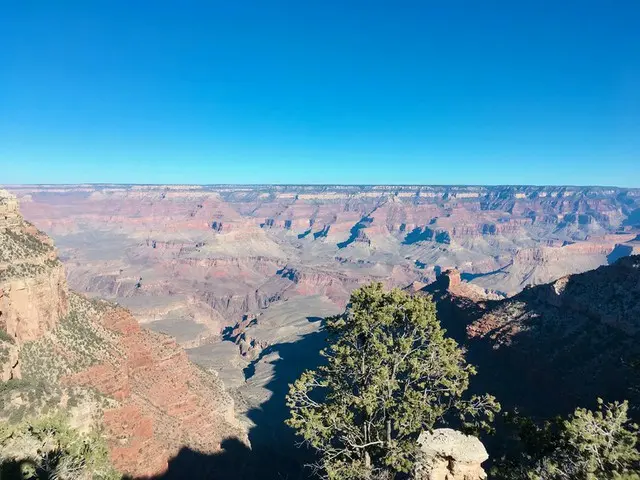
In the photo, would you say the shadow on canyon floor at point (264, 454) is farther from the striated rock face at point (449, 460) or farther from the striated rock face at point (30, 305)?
the striated rock face at point (30, 305)

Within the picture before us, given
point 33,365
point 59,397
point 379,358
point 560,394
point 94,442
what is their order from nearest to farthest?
point 379,358, point 94,442, point 59,397, point 33,365, point 560,394

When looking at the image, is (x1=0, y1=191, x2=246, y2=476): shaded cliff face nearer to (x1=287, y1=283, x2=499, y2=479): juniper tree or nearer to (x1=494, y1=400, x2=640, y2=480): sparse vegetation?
(x1=287, y1=283, x2=499, y2=479): juniper tree

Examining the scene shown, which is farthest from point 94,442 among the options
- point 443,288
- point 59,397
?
point 443,288

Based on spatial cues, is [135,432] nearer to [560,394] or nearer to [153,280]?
[560,394]

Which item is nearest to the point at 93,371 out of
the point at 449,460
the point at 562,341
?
the point at 449,460

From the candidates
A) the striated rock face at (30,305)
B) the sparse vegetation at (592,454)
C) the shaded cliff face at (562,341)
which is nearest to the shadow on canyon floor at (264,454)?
the sparse vegetation at (592,454)

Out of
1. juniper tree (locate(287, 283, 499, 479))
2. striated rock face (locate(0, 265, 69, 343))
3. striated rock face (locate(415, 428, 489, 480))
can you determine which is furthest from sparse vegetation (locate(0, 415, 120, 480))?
striated rock face (locate(0, 265, 69, 343))
